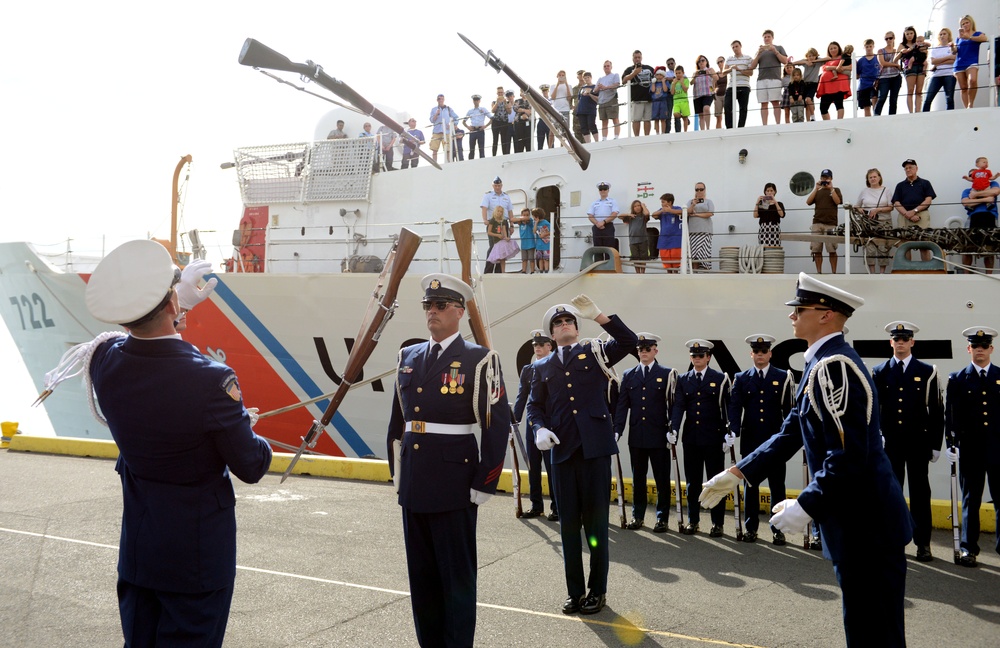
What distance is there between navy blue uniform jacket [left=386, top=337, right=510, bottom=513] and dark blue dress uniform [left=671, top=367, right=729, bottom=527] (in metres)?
3.61

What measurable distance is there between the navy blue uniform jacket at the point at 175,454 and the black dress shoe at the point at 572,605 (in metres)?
2.17

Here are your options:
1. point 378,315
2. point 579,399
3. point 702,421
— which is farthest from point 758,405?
point 378,315

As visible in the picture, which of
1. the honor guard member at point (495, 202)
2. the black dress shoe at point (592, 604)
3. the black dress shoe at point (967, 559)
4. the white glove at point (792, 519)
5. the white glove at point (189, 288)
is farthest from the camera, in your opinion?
the honor guard member at point (495, 202)

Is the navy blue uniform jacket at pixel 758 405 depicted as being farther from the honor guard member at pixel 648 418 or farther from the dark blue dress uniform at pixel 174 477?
the dark blue dress uniform at pixel 174 477

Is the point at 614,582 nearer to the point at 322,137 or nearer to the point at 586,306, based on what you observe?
the point at 586,306

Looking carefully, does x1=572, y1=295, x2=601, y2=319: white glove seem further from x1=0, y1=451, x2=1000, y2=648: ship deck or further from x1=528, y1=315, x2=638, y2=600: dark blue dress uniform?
x1=0, y1=451, x2=1000, y2=648: ship deck

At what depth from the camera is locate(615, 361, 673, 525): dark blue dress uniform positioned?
22.0 feet

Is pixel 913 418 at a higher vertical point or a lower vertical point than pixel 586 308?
lower

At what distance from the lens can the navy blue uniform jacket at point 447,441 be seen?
11.2 feet

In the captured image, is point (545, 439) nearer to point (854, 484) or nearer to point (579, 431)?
point (579, 431)

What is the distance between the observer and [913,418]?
600cm

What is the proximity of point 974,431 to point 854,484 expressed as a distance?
12.1 ft

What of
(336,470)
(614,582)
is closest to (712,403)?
(614,582)

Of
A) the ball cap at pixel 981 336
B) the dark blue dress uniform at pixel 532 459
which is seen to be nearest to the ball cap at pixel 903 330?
the ball cap at pixel 981 336
